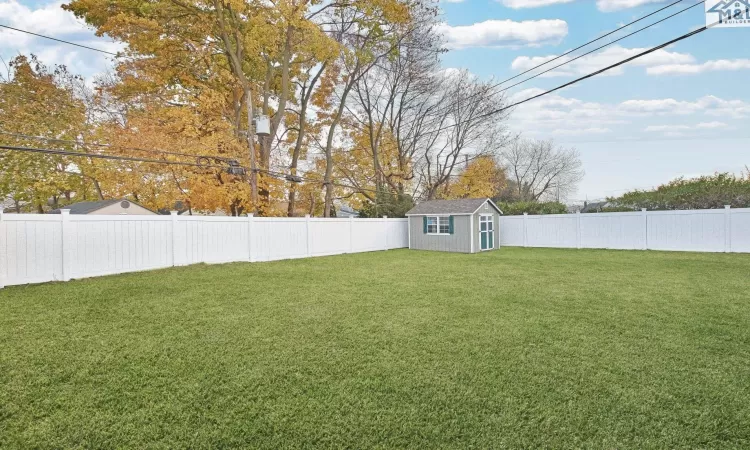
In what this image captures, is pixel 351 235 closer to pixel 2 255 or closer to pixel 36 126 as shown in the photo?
pixel 2 255

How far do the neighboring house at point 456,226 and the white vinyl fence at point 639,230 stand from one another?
4.69ft

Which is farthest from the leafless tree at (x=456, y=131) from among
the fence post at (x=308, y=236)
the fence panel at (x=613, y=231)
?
the fence post at (x=308, y=236)

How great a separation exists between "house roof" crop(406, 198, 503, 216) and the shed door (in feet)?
1.80

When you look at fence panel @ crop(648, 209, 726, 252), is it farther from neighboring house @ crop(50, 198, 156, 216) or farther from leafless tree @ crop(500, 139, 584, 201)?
leafless tree @ crop(500, 139, 584, 201)

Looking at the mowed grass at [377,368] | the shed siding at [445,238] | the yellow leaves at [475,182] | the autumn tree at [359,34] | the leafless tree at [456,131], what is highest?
the autumn tree at [359,34]

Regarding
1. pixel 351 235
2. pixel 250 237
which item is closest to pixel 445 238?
pixel 351 235

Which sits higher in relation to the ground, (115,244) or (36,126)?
(36,126)

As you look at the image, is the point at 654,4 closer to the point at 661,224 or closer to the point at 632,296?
the point at 632,296

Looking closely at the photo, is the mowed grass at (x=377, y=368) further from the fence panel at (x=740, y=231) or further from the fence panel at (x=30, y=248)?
the fence panel at (x=740, y=231)

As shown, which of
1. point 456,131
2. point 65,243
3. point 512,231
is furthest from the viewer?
point 456,131

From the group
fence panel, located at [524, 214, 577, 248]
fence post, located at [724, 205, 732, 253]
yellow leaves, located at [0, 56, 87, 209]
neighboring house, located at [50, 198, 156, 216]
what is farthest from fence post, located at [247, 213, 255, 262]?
fence post, located at [724, 205, 732, 253]

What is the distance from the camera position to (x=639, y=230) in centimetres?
1206

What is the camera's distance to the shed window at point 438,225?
1353 cm

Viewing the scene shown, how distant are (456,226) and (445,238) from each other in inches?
27.2
